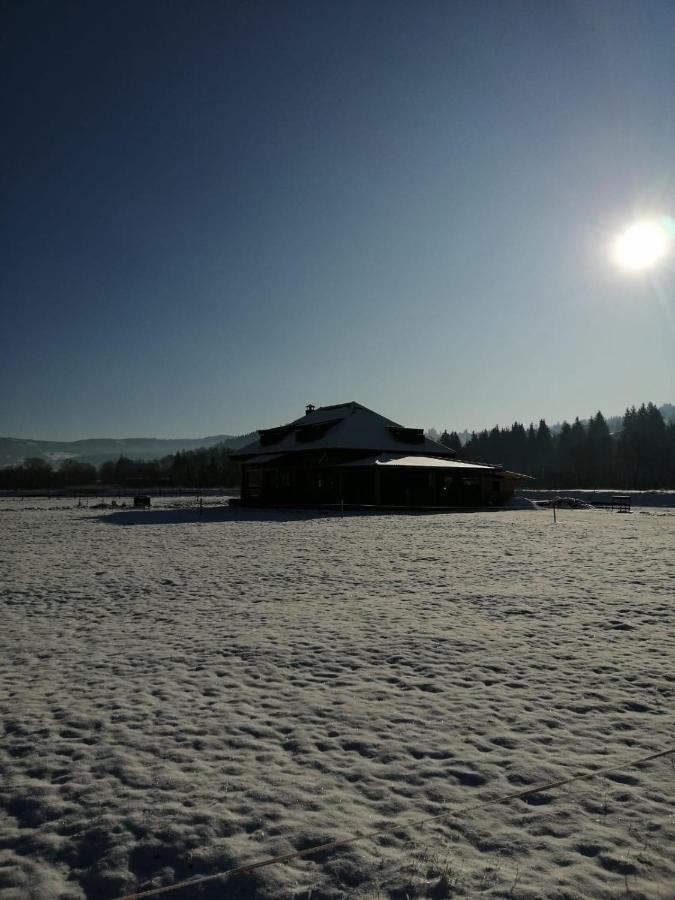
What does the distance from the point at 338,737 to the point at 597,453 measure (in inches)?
4597

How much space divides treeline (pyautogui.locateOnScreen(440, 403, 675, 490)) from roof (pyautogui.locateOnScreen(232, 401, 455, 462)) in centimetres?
5303

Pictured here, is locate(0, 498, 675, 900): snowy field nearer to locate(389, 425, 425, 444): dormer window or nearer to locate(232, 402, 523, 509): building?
locate(232, 402, 523, 509): building

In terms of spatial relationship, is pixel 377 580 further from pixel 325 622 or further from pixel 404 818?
pixel 404 818

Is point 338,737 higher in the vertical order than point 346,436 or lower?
lower

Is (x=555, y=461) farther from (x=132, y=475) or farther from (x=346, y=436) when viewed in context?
(x=132, y=475)

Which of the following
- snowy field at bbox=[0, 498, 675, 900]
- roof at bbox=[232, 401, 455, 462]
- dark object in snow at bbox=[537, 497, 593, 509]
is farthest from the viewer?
dark object in snow at bbox=[537, 497, 593, 509]

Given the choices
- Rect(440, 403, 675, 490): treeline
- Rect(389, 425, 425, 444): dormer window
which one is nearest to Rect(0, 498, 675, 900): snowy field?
Rect(389, 425, 425, 444): dormer window

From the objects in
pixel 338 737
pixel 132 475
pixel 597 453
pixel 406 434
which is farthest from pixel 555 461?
pixel 338 737

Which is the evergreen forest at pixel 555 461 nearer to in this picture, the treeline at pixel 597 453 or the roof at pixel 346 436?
the treeline at pixel 597 453

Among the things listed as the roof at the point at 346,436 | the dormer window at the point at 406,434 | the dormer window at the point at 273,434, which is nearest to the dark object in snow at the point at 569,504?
the roof at the point at 346,436

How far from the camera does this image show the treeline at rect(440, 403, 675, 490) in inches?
3981

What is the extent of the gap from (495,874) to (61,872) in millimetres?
2651

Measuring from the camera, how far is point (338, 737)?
4.82m

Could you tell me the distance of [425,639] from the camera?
7.64 m
